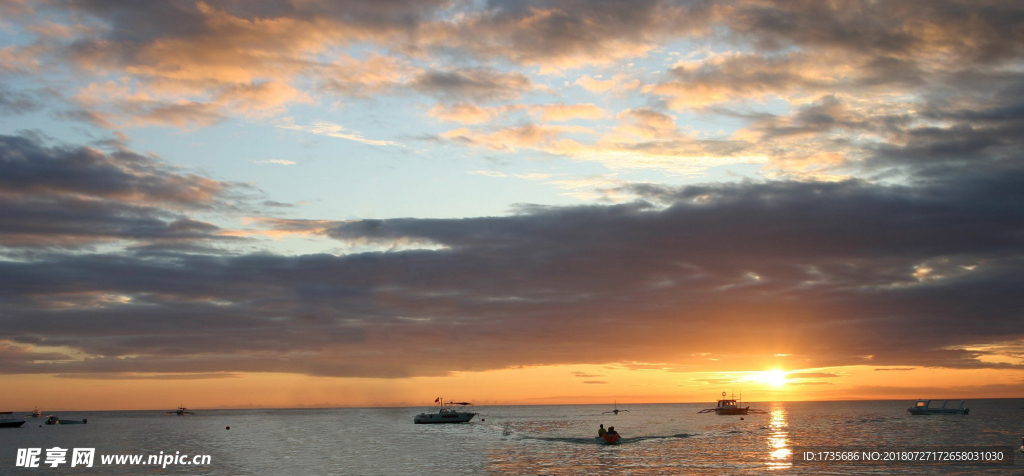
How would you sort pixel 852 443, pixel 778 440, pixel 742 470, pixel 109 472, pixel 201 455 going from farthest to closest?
pixel 778 440, pixel 852 443, pixel 201 455, pixel 109 472, pixel 742 470

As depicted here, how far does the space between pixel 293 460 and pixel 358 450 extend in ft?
67.3

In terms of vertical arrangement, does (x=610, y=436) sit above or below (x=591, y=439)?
above

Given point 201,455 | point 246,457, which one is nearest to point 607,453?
point 246,457

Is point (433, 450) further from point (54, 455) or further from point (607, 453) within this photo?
point (54, 455)

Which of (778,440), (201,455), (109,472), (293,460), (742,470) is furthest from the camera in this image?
(778,440)

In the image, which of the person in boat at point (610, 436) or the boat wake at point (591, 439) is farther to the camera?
the boat wake at point (591, 439)

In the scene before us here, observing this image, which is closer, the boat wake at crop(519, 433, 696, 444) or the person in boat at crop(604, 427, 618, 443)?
the person in boat at crop(604, 427, 618, 443)

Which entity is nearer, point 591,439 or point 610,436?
point 610,436

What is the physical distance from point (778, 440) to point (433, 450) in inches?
2819

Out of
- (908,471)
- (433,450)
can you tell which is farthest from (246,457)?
(908,471)

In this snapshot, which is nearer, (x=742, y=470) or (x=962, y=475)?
(x=962, y=475)

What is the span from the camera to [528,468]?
98.4m

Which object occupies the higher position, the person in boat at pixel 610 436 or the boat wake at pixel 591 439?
the person in boat at pixel 610 436

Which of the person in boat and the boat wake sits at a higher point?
the person in boat
